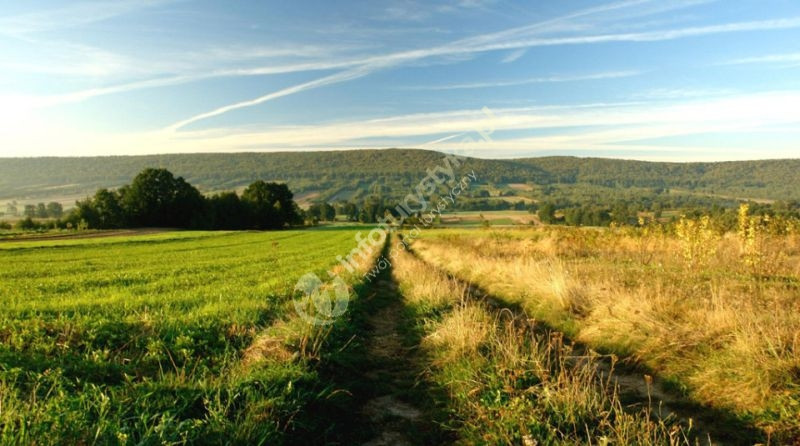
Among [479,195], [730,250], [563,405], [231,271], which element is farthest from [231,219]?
[563,405]

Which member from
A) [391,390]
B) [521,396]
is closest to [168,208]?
[391,390]

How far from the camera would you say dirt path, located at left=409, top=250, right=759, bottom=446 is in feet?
15.9

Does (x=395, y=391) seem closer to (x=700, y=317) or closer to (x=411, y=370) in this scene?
(x=411, y=370)

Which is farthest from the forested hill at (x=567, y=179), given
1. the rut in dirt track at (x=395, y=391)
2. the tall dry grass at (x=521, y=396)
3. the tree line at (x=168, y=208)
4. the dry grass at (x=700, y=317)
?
the tall dry grass at (x=521, y=396)

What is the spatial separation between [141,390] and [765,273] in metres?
16.4

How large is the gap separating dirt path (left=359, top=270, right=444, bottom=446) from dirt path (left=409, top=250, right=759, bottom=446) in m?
2.33

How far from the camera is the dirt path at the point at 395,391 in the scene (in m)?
5.13

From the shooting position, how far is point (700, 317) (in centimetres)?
791

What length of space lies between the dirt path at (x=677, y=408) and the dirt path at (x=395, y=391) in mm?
2333

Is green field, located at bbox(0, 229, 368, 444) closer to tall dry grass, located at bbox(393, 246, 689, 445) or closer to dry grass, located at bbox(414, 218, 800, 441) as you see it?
tall dry grass, located at bbox(393, 246, 689, 445)

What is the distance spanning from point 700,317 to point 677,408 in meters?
2.93

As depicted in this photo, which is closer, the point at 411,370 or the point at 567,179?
the point at 411,370

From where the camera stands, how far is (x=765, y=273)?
13.4 m

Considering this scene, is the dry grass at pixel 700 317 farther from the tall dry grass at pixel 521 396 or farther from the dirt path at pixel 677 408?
the tall dry grass at pixel 521 396
